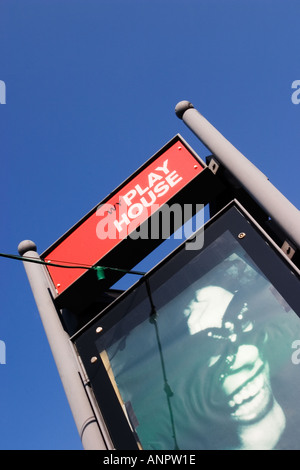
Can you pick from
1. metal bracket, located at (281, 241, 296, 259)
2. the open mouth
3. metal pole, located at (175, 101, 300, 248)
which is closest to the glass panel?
the open mouth

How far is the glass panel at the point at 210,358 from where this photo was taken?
101 inches

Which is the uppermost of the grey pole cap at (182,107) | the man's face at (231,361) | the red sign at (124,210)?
the grey pole cap at (182,107)

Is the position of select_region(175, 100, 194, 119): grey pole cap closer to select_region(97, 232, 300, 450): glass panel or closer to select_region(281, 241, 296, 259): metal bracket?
select_region(97, 232, 300, 450): glass panel

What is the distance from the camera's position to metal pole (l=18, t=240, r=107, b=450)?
9.04ft

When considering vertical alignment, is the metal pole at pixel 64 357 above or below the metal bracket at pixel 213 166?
below

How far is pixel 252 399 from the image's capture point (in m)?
2.62

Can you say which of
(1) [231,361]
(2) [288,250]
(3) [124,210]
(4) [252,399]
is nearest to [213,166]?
(3) [124,210]

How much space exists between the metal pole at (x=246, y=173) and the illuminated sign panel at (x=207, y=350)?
0.75ft

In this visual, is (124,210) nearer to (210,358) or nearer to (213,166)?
(213,166)

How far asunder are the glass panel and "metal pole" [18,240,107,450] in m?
0.22

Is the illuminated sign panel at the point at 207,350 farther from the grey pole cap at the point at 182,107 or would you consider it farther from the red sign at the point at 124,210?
Result: the grey pole cap at the point at 182,107

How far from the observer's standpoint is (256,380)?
104 inches

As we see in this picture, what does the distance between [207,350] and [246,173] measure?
106cm

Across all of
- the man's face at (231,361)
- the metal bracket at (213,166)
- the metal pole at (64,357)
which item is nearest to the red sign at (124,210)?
the metal bracket at (213,166)
